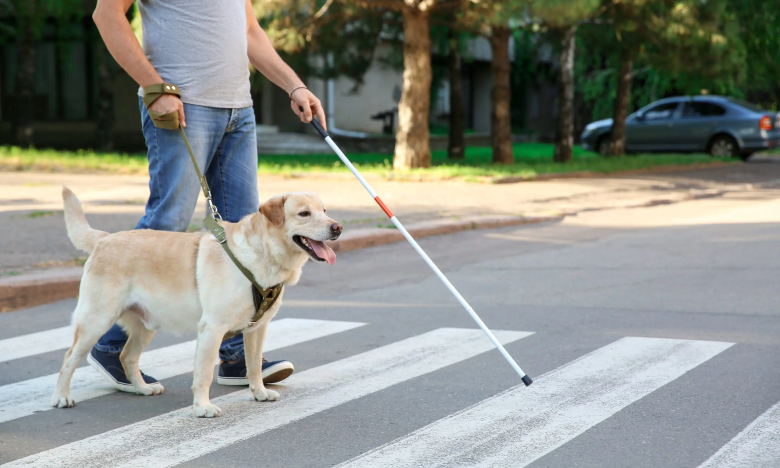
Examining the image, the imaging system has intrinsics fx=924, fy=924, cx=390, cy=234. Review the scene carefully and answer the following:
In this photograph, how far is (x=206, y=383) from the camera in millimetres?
4109

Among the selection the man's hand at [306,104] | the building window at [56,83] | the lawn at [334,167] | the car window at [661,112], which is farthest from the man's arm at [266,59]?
the building window at [56,83]

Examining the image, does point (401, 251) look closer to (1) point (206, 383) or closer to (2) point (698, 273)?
(2) point (698, 273)

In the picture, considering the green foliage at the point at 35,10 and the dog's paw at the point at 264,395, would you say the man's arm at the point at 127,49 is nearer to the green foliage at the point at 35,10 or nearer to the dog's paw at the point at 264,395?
the dog's paw at the point at 264,395

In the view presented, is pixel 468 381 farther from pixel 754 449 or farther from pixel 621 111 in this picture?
pixel 621 111

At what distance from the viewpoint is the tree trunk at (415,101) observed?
61.5 feet

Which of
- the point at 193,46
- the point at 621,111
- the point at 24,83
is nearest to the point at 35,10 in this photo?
the point at 24,83

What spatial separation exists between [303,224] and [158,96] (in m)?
A: 1.10

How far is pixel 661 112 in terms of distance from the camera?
89.7 ft

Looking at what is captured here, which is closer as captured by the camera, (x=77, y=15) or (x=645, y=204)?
(x=645, y=204)

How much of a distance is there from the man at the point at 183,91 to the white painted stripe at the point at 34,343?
0.95 meters

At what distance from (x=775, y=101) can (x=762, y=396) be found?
36.2 metres

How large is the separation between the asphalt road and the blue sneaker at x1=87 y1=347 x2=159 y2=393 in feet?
0.35

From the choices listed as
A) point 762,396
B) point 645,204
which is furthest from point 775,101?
point 762,396

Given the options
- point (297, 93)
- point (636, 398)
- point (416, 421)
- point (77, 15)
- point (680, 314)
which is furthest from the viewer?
point (77, 15)
